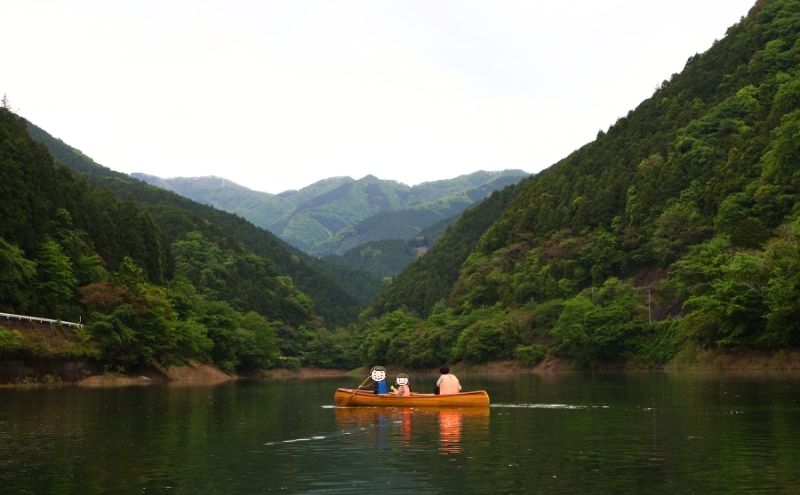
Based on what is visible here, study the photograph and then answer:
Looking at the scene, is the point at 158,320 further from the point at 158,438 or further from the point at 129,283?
the point at 158,438

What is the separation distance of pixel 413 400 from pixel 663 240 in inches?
3738

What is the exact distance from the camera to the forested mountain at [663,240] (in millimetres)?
92250

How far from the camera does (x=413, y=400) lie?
4762cm

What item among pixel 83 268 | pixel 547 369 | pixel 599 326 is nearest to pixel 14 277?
pixel 83 268

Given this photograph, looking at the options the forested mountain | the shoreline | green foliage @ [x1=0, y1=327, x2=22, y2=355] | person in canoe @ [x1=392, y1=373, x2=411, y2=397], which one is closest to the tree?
the shoreline

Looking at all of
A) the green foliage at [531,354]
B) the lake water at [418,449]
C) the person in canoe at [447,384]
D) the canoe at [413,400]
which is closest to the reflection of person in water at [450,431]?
the lake water at [418,449]

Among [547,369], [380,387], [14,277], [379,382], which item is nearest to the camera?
[379,382]

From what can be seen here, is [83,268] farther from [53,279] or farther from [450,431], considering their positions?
[450,431]

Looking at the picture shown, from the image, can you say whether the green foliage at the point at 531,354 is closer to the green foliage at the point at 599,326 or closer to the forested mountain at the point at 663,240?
the forested mountain at the point at 663,240

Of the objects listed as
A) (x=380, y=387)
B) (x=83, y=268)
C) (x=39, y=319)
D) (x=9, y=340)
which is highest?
(x=83, y=268)

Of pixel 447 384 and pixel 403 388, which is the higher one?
pixel 447 384

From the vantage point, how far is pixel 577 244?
157000mm

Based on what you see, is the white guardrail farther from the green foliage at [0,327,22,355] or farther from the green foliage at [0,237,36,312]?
the green foliage at [0,327,22,355]

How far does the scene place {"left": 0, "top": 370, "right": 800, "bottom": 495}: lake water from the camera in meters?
22.3
